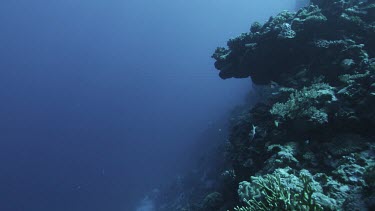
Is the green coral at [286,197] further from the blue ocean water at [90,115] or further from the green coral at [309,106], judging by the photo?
the blue ocean water at [90,115]

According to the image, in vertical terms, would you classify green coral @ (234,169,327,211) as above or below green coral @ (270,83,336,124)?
below

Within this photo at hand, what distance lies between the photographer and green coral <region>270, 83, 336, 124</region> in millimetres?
8334

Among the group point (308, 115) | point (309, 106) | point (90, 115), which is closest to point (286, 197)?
point (308, 115)

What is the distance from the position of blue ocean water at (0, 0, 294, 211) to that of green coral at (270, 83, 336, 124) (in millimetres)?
36033

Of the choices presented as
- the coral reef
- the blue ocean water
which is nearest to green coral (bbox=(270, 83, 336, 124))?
the coral reef

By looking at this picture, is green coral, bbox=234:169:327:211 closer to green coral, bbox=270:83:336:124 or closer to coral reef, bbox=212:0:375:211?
coral reef, bbox=212:0:375:211

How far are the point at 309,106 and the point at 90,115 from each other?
5786 inches

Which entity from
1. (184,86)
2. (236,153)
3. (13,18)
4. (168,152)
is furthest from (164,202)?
(13,18)

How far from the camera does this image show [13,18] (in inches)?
7018

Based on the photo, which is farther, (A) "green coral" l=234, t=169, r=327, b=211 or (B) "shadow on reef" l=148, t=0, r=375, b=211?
(B) "shadow on reef" l=148, t=0, r=375, b=211

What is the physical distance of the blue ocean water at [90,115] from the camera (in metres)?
68.4

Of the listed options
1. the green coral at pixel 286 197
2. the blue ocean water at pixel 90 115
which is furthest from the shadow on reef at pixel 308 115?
the blue ocean water at pixel 90 115

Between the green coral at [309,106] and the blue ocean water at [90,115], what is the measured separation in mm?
36033

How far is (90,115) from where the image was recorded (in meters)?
149
